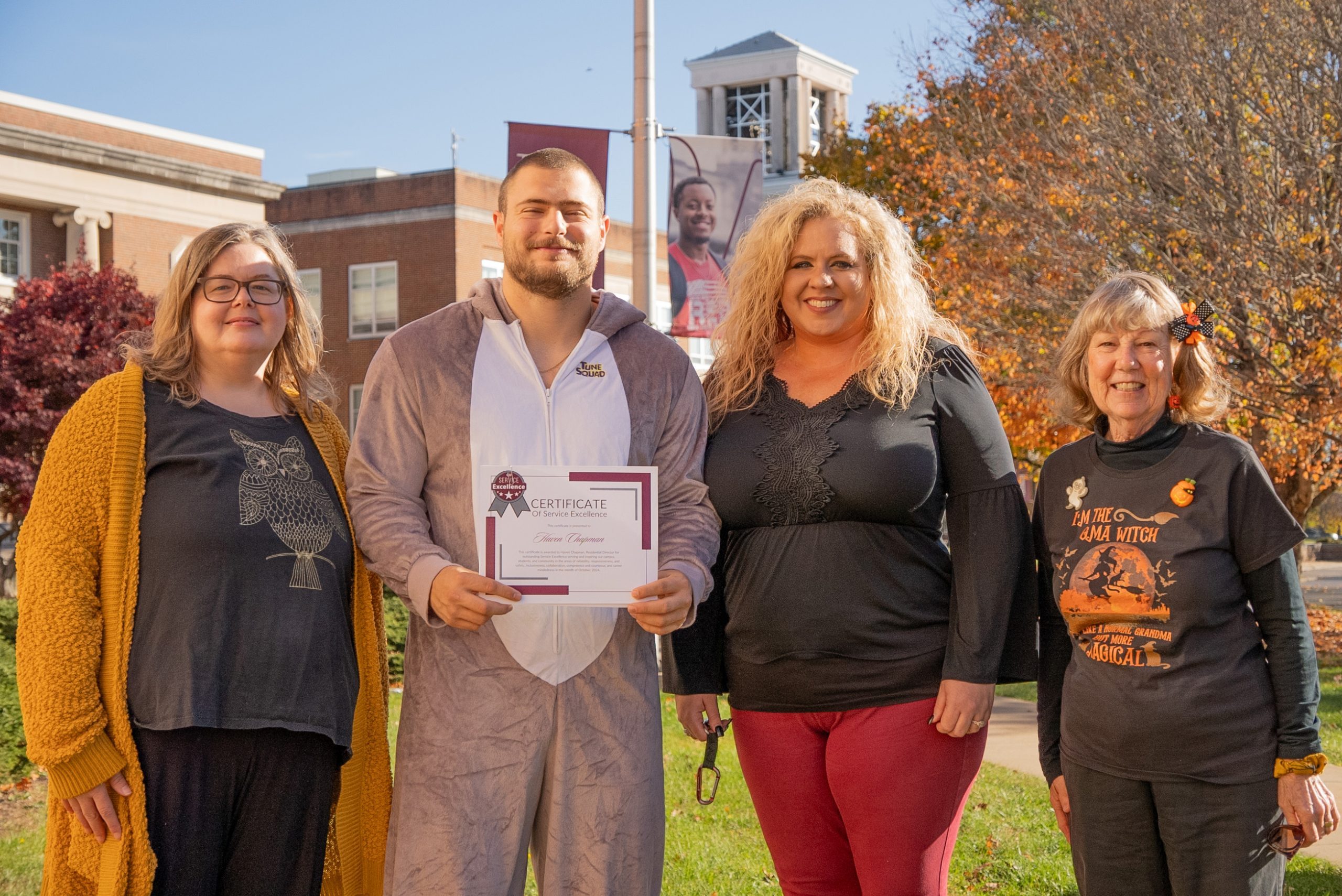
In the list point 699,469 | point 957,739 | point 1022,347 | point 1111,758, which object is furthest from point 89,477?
point 1022,347

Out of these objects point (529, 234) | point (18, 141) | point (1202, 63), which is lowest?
point (529, 234)

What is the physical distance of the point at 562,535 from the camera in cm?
307

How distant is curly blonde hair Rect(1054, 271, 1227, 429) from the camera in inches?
135

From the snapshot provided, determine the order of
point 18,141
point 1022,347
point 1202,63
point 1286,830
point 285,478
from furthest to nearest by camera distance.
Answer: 1. point 18,141
2. point 1022,347
3. point 1202,63
4. point 285,478
5. point 1286,830

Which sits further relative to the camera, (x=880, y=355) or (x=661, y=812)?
(x=880, y=355)

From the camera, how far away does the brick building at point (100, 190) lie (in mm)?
24109

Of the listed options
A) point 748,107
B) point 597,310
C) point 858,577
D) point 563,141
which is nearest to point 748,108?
point 748,107

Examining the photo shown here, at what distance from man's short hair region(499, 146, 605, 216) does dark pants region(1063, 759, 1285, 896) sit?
6.85 feet

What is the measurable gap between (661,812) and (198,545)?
4.55ft

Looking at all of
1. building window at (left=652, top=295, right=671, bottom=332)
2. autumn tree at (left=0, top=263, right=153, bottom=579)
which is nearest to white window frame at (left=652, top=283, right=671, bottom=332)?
building window at (left=652, top=295, right=671, bottom=332)

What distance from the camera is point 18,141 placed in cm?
2367

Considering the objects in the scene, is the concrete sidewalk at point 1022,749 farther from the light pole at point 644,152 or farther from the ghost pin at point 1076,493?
the light pole at point 644,152

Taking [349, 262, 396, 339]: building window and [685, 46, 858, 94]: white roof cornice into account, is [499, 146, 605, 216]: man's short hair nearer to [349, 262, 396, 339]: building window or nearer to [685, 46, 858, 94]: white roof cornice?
[349, 262, 396, 339]: building window

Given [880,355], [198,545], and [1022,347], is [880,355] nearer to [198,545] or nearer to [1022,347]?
[198,545]
